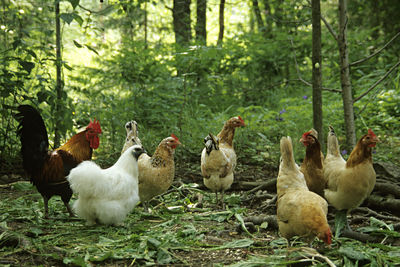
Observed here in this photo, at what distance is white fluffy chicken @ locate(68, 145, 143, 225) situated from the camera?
12.8ft

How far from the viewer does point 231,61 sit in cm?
1044

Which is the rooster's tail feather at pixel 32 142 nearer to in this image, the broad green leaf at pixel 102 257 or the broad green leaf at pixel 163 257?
the broad green leaf at pixel 102 257

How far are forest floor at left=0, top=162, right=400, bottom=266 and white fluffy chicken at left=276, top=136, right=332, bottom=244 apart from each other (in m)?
0.16

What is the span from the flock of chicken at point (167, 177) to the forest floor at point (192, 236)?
0.76ft

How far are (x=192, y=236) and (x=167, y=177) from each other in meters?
1.21

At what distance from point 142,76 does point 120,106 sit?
0.79 m

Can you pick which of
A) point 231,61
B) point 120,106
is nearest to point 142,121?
point 120,106

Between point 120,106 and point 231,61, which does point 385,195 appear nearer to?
point 120,106

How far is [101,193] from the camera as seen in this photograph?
398 centimetres

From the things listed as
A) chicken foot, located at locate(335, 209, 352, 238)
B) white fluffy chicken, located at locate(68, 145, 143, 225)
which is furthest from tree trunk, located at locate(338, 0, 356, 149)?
white fluffy chicken, located at locate(68, 145, 143, 225)

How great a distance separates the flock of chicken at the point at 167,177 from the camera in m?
3.29

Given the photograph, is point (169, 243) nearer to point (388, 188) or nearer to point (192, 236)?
point (192, 236)

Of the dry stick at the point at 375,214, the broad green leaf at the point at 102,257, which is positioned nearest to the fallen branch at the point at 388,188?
the dry stick at the point at 375,214

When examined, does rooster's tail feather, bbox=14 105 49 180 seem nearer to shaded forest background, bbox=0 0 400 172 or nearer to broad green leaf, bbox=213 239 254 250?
shaded forest background, bbox=0 0 400 172
